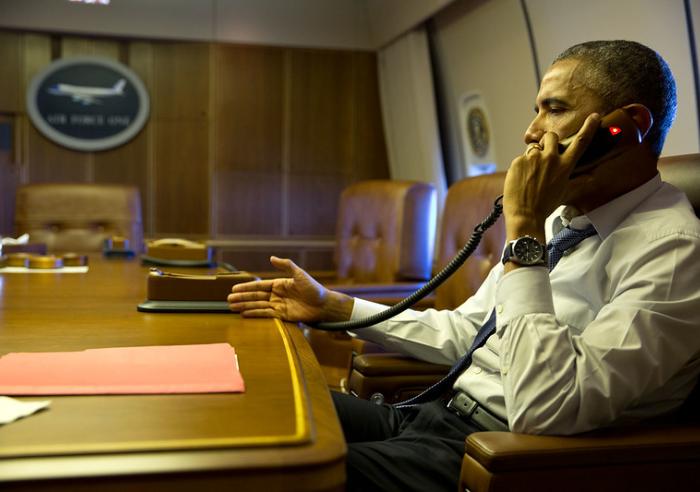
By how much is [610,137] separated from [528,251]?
28 cm

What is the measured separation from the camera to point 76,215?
13.7 ft

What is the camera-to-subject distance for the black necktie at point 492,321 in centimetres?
143

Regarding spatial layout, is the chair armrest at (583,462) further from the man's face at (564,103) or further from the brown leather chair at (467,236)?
the brown leather chair at (467,236)

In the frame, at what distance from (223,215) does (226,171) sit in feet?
1.31

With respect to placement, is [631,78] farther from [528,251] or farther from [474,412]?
[474,412]

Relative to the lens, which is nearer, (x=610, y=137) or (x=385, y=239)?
(x=610, y=137)

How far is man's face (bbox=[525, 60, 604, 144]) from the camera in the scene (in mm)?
1380

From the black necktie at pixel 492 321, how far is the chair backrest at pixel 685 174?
23cm

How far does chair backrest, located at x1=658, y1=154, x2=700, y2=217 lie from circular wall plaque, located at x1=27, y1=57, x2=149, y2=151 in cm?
556

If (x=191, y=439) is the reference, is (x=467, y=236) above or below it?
above

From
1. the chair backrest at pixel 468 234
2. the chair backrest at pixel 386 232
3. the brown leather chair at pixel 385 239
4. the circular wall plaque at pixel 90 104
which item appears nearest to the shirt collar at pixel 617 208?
the chair backrest at pixel 468 234

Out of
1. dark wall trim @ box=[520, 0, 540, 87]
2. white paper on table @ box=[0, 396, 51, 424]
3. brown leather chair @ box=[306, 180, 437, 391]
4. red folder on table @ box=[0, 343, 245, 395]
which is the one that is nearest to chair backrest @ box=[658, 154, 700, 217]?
red folder on table @ box=[0, 343, 245, 395]

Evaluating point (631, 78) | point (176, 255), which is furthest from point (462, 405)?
point (176, 255)

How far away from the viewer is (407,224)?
3506mm
